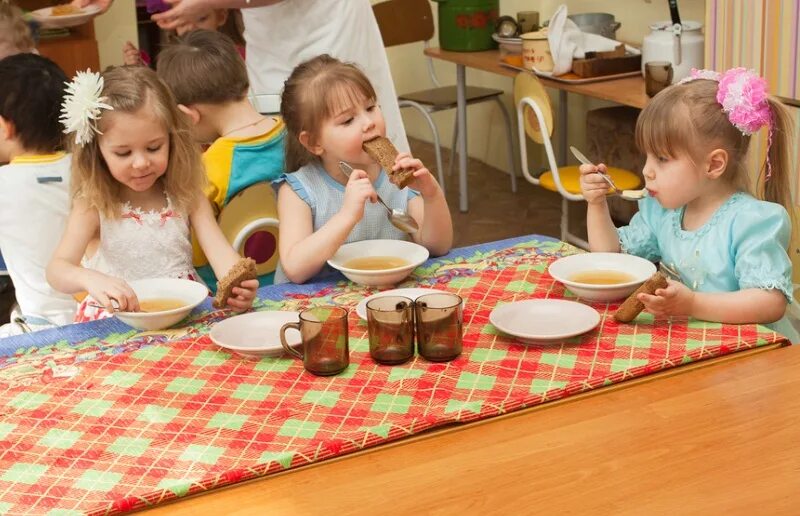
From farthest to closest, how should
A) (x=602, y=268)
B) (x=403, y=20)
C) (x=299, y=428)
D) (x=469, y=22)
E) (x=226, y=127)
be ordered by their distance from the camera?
(x=403, y=20), (x=469, y=22), (x=226, y=127), (x=602, y=268), (x=299, y=428)

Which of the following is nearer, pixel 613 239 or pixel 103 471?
pixel 103 471

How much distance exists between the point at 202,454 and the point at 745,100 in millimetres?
1117

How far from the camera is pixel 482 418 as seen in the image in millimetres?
1474

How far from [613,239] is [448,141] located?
444cm

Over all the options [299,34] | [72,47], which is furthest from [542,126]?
[72,47]

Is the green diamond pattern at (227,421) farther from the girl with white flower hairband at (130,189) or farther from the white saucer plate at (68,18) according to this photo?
the white saucer plate at (68,18)

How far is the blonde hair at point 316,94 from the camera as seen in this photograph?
7.63ft

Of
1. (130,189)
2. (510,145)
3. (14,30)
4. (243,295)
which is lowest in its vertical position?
(510,145)

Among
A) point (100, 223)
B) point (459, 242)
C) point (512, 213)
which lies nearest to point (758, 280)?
point (100, 223)

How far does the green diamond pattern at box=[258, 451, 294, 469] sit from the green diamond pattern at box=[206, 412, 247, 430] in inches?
4.1

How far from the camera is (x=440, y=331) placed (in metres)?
1.65

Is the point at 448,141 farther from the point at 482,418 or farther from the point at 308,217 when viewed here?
the point at 482,418

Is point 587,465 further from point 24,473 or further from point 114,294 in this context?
point 114,294

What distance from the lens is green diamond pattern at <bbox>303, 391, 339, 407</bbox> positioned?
1.53 m
